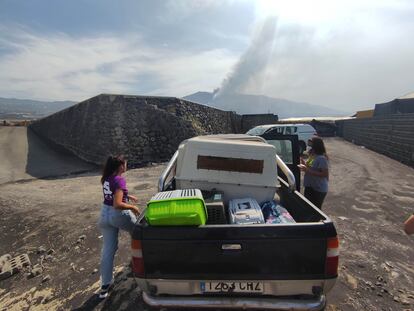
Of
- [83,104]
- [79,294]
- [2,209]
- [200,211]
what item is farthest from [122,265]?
[83,104]

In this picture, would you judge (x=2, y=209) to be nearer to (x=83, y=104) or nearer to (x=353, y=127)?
(x=83, y=104)

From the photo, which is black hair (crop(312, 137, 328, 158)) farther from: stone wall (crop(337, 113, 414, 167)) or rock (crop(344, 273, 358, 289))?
stone wall (crop(337, 113, 414, 167))

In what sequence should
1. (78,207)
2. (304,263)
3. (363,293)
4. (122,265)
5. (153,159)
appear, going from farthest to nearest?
(153,159) → (78,207) → (122,265) → (363,293) → (304,263)

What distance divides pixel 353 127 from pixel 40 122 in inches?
1096

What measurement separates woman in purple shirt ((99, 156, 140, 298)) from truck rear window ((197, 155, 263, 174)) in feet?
3.53

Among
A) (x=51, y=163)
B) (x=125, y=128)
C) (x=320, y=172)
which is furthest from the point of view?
(x=125, y=128)

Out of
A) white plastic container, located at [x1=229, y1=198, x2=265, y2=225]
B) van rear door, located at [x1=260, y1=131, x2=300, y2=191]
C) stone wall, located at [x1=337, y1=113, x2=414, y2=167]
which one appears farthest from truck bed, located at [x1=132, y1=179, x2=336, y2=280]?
stone wall, located at [x1=337, y1=113, x2=414, y2=167]

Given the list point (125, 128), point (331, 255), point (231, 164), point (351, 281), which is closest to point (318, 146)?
point (231, 164)

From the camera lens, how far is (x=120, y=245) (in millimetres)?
5633

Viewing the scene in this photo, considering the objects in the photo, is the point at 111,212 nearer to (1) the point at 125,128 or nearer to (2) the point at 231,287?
(2) the point at 231,287

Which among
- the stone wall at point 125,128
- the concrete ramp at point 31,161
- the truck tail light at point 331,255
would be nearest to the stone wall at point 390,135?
the stone wall at point 125,128

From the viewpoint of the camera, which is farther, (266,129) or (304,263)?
(266,129)

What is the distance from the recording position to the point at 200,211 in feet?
9.22

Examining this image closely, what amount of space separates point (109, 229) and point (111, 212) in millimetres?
255
